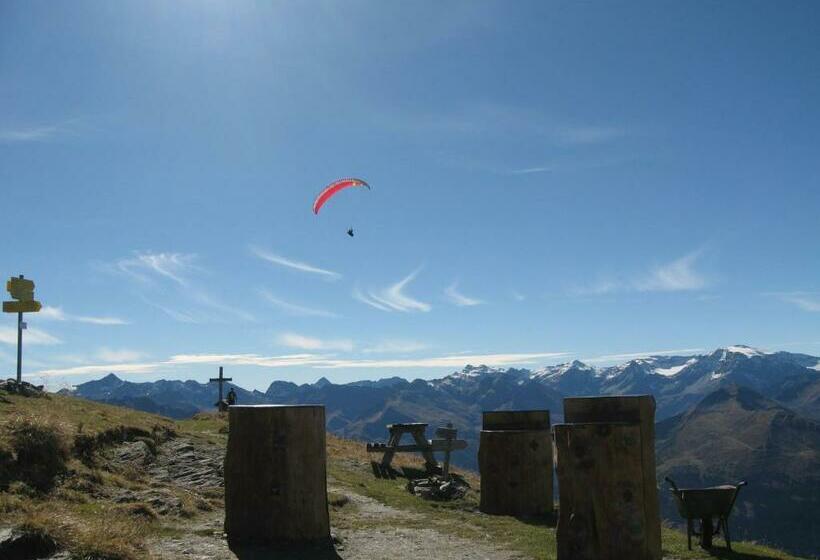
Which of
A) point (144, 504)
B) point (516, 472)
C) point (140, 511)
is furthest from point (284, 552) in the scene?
point (516, 472)

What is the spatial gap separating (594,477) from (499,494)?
21.7 ft

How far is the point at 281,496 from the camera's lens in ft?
37.3

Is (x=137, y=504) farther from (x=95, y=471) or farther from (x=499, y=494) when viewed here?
(x=499, y=494)

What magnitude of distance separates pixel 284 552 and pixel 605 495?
16.1ft

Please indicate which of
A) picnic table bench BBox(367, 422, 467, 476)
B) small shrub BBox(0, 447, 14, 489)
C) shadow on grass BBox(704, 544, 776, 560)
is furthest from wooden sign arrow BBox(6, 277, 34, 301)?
shadow on grass BBox(704, 544, 776, 560)

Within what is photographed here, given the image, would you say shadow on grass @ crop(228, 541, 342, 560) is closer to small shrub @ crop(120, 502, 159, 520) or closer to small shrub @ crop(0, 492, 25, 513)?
small shrub @ crop(120, 502, 159, 520)

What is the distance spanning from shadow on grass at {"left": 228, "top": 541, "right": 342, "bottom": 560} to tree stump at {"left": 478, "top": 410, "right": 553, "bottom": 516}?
592cm

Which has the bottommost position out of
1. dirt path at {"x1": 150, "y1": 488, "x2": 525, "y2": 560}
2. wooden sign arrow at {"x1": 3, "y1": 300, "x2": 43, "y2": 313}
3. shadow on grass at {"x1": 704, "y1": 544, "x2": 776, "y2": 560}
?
shadow on grass at {"x1": 704, "y1": 544, "x2": 776, "y2": 560}

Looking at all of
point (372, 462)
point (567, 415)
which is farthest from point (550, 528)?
point (372, 462)

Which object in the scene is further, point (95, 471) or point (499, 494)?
point (499, 494)

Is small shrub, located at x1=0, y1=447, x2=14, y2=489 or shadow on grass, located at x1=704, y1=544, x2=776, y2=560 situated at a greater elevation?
small shrub, located at x1=0, y1=447, x2=14, y2=489

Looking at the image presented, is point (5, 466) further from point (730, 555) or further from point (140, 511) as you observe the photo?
point (730, 555)

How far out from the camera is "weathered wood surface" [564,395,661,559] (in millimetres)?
10594

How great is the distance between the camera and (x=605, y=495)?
10180 mm
